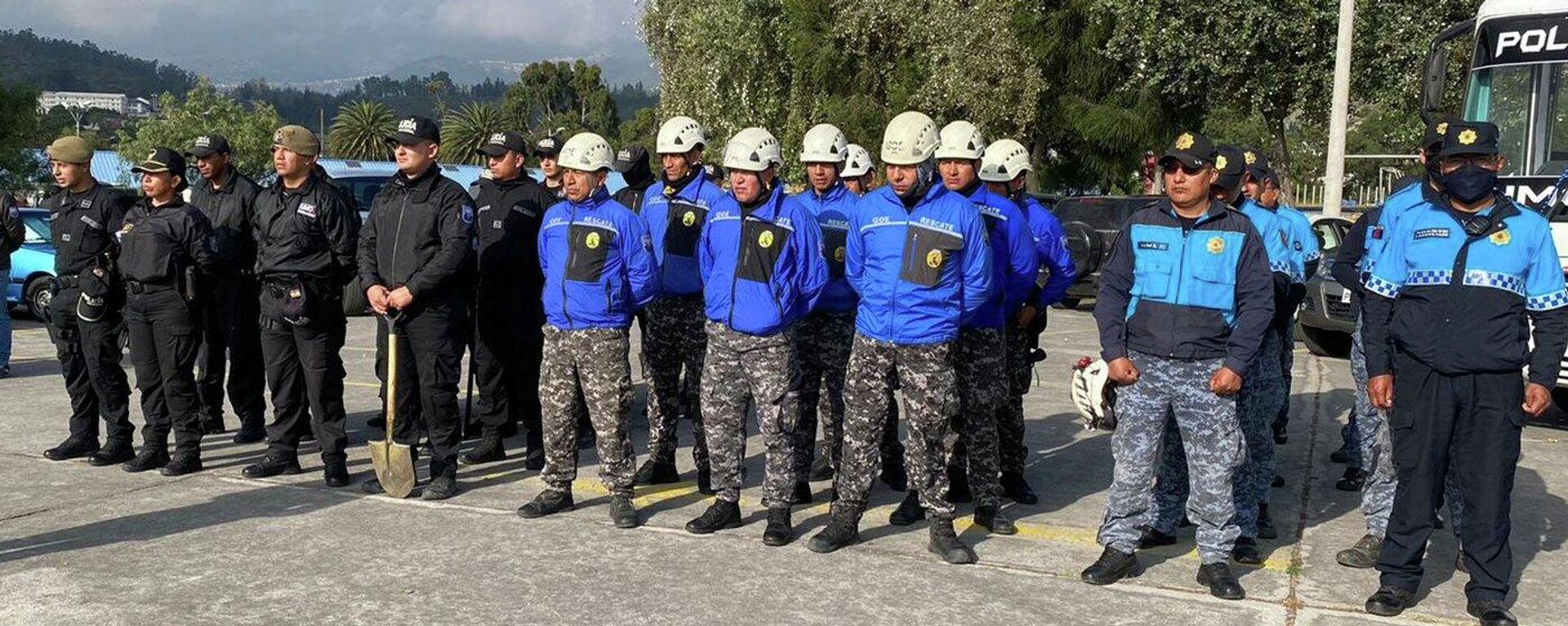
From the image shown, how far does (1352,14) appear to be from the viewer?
1836 cm

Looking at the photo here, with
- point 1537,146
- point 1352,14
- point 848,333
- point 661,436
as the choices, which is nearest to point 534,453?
point 661,436

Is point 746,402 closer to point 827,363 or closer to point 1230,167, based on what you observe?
point 827,363

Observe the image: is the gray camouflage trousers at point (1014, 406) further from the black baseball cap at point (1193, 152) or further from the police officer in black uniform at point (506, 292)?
the police officer in black uniform at point (506, 292)

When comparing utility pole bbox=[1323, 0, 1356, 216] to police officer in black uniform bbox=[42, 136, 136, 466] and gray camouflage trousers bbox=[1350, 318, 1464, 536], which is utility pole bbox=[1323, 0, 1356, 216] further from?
police officer in black uniform bbox=[42, 136, 136, 466]

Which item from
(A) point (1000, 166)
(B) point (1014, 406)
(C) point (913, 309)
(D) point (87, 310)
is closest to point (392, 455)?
(D) point (87, 310)

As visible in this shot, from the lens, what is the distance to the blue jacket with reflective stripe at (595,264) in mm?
6637

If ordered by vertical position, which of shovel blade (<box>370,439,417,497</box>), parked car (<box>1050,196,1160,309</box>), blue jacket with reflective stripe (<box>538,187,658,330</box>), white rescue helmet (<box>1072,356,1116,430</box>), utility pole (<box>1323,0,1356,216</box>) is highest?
utility pole (<box>1323,0,1356,216</box>)

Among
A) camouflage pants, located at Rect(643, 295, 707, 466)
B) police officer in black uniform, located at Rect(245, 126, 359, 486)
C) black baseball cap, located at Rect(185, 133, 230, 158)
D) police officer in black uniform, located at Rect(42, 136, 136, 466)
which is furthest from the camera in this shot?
black baseball cap, located at Rect(185, 133, 230, 158)

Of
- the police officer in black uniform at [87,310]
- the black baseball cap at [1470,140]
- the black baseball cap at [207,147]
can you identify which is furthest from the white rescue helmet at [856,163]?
the police officer in black uniform at [87,310]

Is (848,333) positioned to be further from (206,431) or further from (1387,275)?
(206,431)

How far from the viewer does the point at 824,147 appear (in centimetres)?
703

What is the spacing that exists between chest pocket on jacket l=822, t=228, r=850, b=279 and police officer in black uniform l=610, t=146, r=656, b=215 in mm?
1688

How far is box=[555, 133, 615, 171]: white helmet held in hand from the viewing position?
6.68 metres

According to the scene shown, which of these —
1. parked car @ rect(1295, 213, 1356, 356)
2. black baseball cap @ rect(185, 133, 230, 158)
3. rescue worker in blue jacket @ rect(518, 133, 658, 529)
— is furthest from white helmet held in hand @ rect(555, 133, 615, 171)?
parked car @ rect(1295, 213, 1356, 356)
